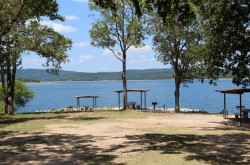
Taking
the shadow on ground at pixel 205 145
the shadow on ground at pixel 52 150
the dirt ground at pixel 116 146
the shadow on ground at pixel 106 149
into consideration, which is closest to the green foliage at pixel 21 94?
the dirt ground at pixel 116 146

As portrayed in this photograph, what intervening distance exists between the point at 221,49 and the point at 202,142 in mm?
8606

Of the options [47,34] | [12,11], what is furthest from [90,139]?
[12,11]

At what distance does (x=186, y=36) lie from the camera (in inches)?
1548

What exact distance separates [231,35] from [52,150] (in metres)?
13.5

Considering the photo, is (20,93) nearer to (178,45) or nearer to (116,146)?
(178,45)

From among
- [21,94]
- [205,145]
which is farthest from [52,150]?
[21,94]

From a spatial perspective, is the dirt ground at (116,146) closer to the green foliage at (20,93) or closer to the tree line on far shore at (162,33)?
the tree line on far shore at (162,33)

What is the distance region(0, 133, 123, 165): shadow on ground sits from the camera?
37.4 ft

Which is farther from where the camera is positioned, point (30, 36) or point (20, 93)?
point (20, 93)

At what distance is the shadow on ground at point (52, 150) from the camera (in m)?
11.4

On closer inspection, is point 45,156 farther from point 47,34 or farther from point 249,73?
point 47,34

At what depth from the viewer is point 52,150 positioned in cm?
1321

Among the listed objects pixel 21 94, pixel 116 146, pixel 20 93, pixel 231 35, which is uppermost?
pixel 231 35

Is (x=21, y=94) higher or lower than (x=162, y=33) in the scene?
lower
